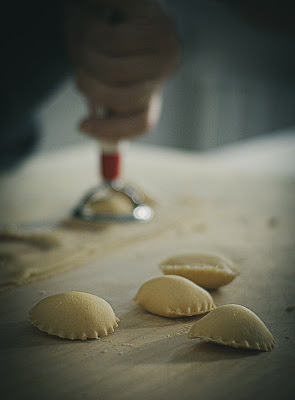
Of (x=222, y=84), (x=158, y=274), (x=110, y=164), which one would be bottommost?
(x=158, y=274)

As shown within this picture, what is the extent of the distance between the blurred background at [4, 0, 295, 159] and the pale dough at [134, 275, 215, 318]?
6.30 feet

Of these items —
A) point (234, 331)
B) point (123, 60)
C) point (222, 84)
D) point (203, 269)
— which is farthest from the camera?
point (222, 84)

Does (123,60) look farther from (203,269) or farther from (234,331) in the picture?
(234,331)

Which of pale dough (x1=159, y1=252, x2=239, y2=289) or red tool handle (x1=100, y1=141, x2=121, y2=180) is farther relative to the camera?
red tool handle (x1=100, y1=141, x2=121, y2=180)

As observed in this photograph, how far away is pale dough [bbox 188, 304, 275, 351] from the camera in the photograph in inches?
21.5

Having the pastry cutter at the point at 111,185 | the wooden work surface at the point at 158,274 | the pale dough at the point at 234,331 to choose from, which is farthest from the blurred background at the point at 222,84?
the pale dough at the point at 234,331

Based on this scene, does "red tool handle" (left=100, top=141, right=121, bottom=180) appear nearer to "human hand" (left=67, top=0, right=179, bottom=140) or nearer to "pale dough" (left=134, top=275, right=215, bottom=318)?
"human hand" (left=67, top=0, right=179, bottom=140)

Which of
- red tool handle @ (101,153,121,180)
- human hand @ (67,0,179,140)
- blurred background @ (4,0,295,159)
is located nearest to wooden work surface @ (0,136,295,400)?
red tool handle @ (101,153,121,180)

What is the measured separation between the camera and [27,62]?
1373mm

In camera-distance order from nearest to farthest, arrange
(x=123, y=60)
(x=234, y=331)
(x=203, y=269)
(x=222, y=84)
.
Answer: (x=234, y=331) < (x=203, y=269) < (x=123, y=60) < (x=222, y=84)

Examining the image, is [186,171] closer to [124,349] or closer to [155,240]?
[155,240]

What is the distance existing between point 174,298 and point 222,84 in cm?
267

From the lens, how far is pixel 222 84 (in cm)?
311

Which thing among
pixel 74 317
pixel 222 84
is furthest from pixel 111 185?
pixel 222 84
